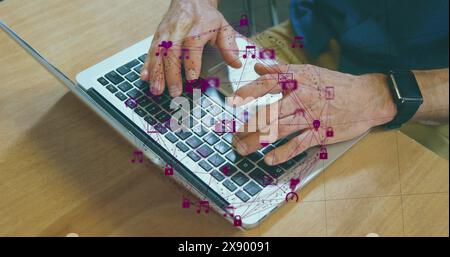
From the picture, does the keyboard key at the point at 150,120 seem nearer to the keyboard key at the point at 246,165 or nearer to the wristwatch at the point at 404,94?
the keyboard key at the point at 246,165

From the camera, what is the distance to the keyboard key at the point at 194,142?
0.54 m

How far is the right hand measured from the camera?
0.59 m

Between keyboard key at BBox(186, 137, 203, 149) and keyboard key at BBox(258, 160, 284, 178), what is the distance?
6cm

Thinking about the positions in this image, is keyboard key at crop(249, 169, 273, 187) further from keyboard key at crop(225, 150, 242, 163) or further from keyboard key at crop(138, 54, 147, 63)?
keyboard key at crop(138, 54, 147, 63)

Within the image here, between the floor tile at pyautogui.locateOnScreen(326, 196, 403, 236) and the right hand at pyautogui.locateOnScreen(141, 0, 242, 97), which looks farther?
the right hand at pyautogui.locateOnScreen(141, 0, 242, 97)

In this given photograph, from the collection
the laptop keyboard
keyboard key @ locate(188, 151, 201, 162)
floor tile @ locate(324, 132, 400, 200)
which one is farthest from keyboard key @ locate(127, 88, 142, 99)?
floor tile @ locate(324, 132, 400, 200)

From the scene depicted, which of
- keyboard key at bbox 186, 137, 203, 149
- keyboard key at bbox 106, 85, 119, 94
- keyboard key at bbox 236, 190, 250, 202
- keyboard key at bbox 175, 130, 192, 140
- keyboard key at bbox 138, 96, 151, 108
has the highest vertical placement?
keyboard key at bbox 106, 85, 119, 94

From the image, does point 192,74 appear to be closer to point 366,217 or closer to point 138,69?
point 138,69

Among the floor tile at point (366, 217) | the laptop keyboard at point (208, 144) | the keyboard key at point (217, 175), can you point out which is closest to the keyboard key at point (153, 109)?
the laptop keyboard at point (208, 144)

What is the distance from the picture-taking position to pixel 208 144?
541mm

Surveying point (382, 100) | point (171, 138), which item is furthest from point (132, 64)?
point (382, 100)

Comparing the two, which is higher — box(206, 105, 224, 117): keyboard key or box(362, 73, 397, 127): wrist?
box(362, 73, 397, 127): wrist

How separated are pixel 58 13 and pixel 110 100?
20cm
